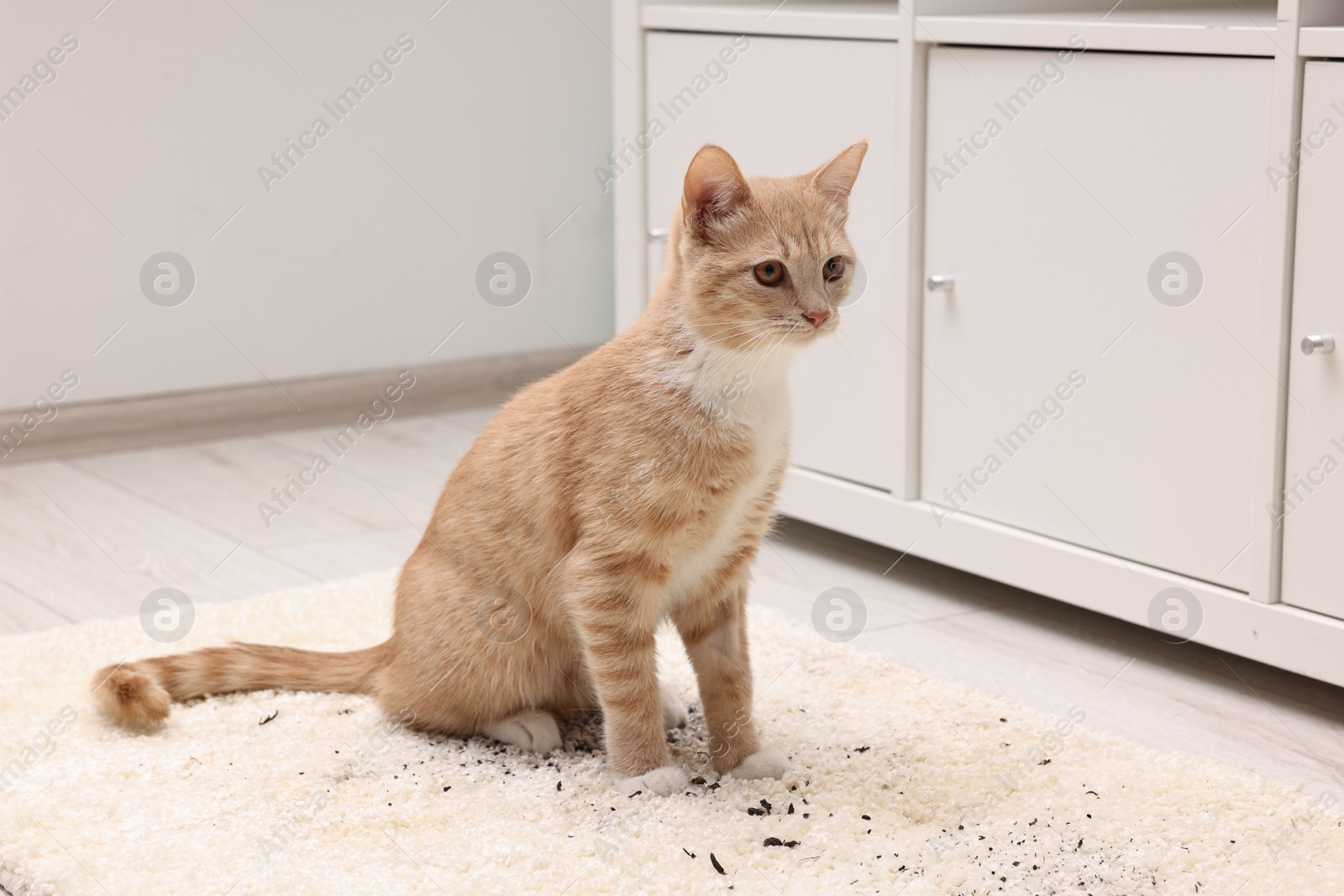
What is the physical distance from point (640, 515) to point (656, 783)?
289mm

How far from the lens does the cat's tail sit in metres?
1.71

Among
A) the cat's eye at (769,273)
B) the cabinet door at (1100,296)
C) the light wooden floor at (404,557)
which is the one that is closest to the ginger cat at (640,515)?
the cat's eye at (769,273)

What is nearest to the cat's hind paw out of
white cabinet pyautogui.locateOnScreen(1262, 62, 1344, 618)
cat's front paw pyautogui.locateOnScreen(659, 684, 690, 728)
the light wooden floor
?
cat's front paw pyautogui.locateOnScreen(659, 684, 690, 728)

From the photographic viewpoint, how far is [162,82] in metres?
2.97

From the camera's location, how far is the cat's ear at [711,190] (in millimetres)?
1395

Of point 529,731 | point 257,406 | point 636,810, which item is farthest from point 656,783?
point 257,406

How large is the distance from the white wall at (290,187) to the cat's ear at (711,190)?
1.93 meters

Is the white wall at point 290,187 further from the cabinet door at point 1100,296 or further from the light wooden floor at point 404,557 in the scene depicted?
the cabinet door at point 1100,296

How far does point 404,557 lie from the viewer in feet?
7.81

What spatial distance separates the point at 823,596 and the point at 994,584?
0.93 feet

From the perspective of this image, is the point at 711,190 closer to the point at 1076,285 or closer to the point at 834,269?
the point at 834,269

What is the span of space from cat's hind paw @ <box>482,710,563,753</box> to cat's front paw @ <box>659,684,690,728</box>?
0.14 m

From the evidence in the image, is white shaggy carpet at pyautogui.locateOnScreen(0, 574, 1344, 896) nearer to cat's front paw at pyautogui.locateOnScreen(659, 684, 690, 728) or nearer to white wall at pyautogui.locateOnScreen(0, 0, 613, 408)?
cat's front paw at pyautogui.locateOnScreen(659, 684, 690, 728)

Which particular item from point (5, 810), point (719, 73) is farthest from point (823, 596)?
point (5, 810)
